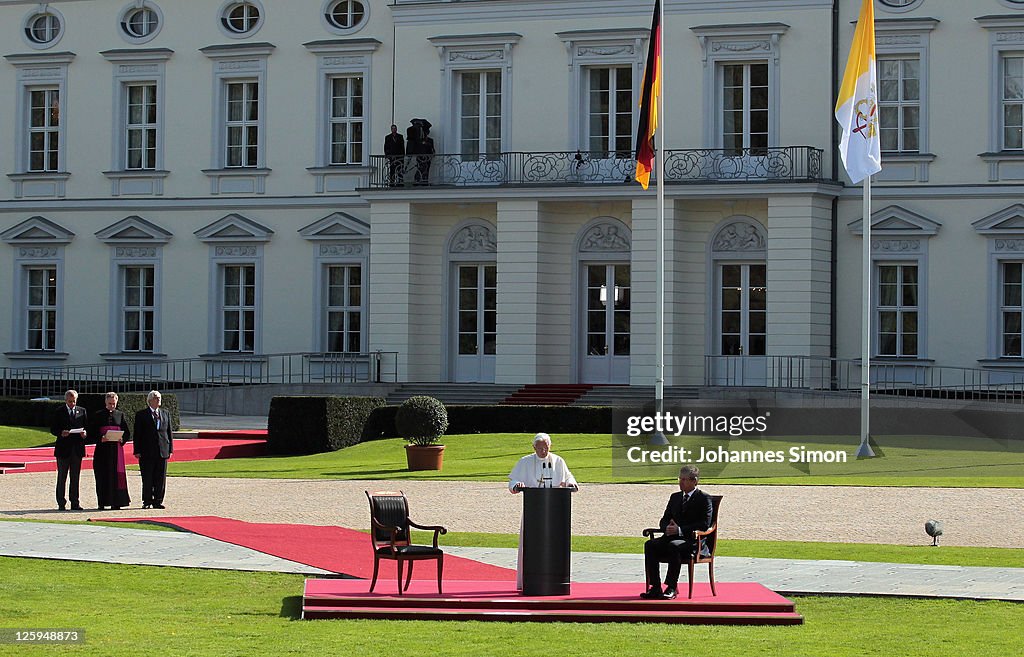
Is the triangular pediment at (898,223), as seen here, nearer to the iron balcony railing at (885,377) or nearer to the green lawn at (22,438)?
the iron balcony railing at (885,377)

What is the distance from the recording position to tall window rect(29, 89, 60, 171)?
42.9 metres

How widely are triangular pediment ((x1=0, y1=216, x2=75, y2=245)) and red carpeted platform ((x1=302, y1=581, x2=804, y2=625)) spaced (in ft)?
99.7

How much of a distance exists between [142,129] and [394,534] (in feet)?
99.9

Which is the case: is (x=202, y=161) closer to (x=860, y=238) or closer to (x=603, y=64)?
(x=603, y=64)

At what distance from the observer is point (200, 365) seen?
41.6 metres

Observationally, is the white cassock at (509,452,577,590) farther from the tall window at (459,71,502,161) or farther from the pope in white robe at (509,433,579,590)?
the tall window at (459,71,502,161)

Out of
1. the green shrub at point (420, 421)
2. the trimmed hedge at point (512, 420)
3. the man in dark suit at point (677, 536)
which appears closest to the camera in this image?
the man in dark suit at point (677, 536)

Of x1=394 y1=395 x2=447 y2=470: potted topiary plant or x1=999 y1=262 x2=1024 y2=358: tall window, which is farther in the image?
x1=999 y1=262 x2=1024 y2=358: tall window

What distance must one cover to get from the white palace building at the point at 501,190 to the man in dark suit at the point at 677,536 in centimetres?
2265

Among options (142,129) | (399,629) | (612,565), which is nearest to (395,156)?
(142,129)

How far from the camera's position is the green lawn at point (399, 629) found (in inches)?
458

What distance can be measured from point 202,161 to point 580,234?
10.0m

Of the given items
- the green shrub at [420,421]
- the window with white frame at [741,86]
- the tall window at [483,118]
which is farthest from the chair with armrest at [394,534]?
the tall window at [483,118]

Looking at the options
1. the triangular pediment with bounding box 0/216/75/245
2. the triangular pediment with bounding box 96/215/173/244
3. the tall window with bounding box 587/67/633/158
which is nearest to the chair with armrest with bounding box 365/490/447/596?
the tall window with bounding box 587/67/633/158
